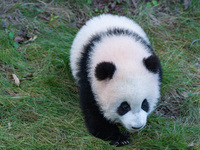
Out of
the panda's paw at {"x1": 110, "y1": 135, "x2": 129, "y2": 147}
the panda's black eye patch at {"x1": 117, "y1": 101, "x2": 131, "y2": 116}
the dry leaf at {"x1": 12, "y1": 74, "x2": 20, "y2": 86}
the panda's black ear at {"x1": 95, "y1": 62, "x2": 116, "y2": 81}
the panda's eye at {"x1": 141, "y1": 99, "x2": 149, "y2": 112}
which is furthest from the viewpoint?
the dry leaf at {"x1": 12, "y1": 74, "x2": 20, "y2": 86}

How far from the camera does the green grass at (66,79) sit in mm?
3738

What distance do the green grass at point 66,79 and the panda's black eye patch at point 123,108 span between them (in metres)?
0.65

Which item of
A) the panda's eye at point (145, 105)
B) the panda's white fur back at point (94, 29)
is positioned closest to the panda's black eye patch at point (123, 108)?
the panda's eye at point (145, 105)

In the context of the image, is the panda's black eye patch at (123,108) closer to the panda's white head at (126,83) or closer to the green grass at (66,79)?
the panda's white head at (126,83)

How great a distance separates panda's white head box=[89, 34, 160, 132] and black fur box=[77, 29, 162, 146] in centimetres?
18

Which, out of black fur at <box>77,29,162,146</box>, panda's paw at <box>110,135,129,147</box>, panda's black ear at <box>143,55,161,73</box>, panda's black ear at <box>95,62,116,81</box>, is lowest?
panda's paw at <box>110,135,129,147</box>

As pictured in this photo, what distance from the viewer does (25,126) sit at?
387cm

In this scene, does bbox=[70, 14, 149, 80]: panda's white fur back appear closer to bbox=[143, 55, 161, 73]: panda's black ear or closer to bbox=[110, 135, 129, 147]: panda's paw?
bbox=[143, 55, 161, 73]: panda's black ear

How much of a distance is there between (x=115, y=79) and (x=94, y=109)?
651mm

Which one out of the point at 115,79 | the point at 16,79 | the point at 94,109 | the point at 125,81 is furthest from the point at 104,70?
the point at 16,79

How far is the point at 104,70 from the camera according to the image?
3.14 meters

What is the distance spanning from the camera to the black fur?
3649mm

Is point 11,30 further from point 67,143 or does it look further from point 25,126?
point 67,143

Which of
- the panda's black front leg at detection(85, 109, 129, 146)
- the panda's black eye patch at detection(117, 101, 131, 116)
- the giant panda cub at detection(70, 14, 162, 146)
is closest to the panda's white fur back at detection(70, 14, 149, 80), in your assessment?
the giant panda cub at detection(70, 14, 162, 146)
